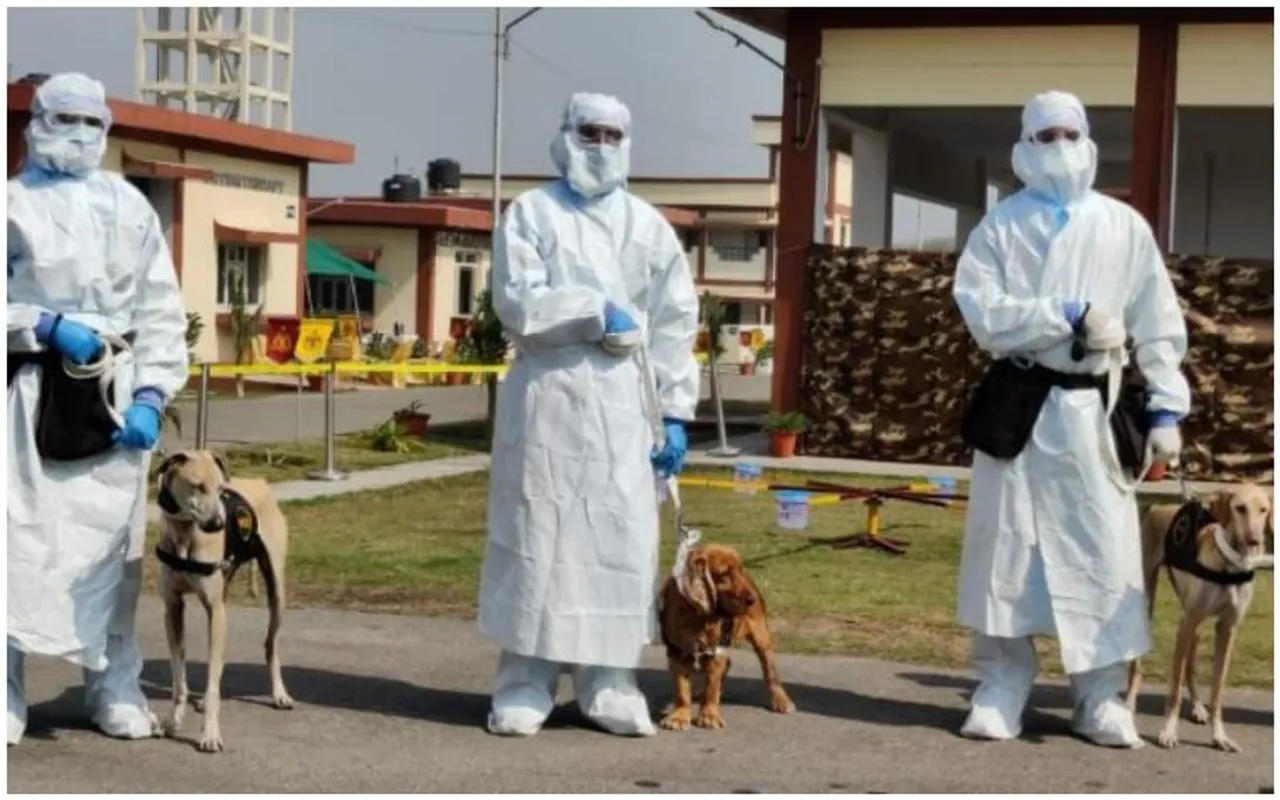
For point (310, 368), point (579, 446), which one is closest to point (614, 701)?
point (579, 446)

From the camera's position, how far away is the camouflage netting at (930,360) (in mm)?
18734

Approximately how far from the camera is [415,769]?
21.7 ft

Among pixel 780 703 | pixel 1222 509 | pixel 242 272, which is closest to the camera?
pixel 1222 509

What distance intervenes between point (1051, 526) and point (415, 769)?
7.99 feet

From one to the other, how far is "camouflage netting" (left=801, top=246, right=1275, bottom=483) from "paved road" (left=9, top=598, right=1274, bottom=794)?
35.9ft

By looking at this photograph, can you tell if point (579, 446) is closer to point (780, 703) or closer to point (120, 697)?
point (780, 703)

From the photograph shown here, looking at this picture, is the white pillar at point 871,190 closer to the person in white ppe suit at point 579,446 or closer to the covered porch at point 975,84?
the covered porch at point 975,84

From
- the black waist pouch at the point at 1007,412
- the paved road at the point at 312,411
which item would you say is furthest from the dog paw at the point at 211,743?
the paved road at the point at 312,411

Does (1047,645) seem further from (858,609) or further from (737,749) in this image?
(737,749)

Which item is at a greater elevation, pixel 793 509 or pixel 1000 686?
pixel 793 509

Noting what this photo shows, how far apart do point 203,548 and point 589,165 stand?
192 cm

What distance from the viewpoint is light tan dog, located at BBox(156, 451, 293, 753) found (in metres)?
6.76

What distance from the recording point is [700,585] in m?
7.21

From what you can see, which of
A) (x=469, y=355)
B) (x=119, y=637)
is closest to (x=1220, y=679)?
(x=119, y=637)
